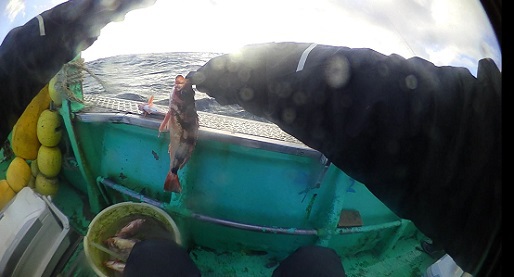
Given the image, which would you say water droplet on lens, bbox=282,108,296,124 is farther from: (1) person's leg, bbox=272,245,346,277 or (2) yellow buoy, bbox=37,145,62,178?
(2) yellow buoy, bbox=37,145,62,178

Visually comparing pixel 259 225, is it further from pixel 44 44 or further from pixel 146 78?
pixel 146 78

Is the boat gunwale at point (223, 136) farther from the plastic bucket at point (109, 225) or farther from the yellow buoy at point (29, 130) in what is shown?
the plastic bucket at point (109, 225)

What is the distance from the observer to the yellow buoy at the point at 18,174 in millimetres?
1470

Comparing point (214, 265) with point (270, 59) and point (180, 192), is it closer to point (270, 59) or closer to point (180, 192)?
point (180, 192)

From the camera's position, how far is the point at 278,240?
5.15ft

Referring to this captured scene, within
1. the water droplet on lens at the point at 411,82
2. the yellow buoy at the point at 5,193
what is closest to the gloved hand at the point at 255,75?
the water droplet on lens at the point at 411,82

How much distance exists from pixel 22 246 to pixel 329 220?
1470 mm

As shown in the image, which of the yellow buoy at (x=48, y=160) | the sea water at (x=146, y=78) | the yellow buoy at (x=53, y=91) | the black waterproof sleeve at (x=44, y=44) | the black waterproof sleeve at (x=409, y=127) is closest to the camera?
the black waterproof sleeve at (x=409, y=127)

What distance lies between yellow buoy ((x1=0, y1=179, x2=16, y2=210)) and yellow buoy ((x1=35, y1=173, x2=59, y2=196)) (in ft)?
0.35

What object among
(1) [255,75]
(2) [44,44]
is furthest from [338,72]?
(2) [44,44]

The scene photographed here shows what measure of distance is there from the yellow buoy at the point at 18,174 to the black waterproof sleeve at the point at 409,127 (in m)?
1.28

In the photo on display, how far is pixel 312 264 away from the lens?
3.86 ft

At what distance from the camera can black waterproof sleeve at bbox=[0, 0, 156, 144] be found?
1197 mm

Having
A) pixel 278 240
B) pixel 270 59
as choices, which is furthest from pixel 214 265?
pixel 270 59
